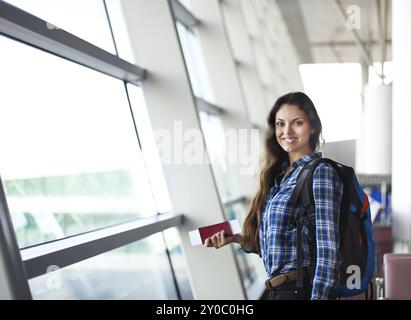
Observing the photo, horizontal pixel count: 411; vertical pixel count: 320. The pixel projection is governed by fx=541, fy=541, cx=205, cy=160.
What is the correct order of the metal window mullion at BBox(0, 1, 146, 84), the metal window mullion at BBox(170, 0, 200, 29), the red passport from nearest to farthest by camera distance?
the red passport → the metal window mullion at BBox(0, 1, 146, 84) → the metal window mullion at BBox(170, 0, 200, 29)

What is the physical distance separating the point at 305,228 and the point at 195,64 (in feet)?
11.1

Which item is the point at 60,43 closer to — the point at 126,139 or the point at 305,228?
the point at 126,139

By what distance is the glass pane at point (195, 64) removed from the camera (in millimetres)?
4332

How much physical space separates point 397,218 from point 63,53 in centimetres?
252

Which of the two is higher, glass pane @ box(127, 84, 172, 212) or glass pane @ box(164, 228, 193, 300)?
glass pane @ box(127, 84, 172, 212)

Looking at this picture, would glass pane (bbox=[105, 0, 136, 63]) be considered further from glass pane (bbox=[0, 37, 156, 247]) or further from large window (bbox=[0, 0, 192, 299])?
glass pane (bbox=[0, 37, 156, 247])

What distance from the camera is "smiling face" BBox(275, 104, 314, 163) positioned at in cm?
162

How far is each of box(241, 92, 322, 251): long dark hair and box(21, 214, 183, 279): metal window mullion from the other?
658 millimetres

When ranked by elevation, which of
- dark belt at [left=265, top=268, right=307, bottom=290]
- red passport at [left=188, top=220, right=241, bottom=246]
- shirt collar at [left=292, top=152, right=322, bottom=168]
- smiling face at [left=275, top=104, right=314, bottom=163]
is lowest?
dark belt at [left=265, top=268, right=307, bottom=290]

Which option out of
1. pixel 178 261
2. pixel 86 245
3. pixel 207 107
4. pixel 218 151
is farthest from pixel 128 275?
pixel 207 107

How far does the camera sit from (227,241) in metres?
1.72

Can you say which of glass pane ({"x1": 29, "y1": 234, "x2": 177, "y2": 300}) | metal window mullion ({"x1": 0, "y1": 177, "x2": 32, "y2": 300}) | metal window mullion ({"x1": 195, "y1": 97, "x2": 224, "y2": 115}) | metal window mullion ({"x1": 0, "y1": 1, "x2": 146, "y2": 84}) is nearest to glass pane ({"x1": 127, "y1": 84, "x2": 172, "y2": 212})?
metal window mullion ({"x1": 0, "y1": 1, "x2": 146, "y2": 84})

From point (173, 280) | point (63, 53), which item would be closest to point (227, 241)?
point (63, 53)

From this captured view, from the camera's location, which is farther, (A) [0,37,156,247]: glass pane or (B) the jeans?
(A) [0,37,156,247]: glass pane
